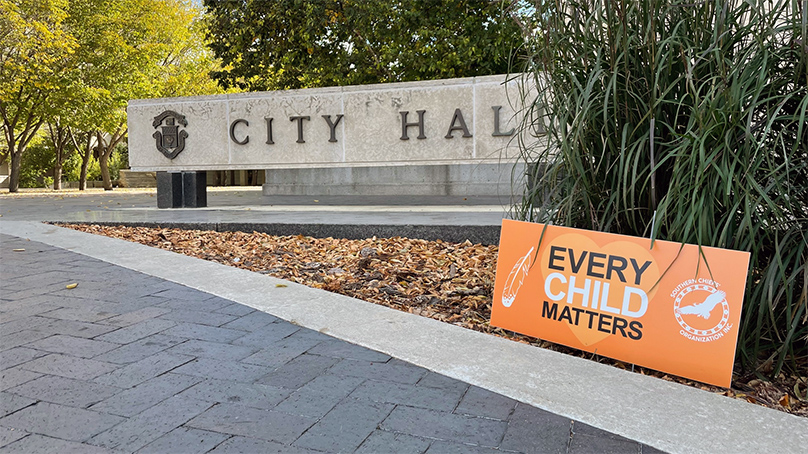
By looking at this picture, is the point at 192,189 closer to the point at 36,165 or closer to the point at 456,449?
the point at 456,449

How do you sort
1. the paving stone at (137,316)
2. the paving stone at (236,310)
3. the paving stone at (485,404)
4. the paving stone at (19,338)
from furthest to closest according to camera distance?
the paving stone at (236,310) < the paving stone at (137,316) < the paving stone at (19,338) < the paving stone at (485,404)

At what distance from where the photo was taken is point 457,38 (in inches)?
480

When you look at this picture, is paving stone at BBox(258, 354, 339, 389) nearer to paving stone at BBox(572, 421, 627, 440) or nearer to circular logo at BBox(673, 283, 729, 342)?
paving stone at BBox(572, 421, 627, 440)

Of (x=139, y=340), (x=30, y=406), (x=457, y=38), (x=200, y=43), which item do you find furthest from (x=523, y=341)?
(x=200, y=43)

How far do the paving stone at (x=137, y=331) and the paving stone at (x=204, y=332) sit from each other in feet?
0.23

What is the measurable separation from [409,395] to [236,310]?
1560 mm

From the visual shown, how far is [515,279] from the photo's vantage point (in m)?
3.11

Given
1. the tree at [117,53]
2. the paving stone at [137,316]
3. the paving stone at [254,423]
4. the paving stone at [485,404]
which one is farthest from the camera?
the tree at [117,53]

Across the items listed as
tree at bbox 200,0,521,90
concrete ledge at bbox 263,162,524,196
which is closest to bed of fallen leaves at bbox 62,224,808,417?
concrete ledge at bbox 263,162,524,196

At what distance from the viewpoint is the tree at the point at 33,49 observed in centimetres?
1681

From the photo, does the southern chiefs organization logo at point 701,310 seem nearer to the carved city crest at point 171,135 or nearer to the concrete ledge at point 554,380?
the concrete ledge at point 554,380

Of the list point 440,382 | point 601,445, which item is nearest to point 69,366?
point 440,382

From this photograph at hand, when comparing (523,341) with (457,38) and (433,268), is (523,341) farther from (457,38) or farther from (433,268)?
(457,38)

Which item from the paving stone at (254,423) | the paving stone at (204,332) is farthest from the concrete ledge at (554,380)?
the paving stone at (254,423)
